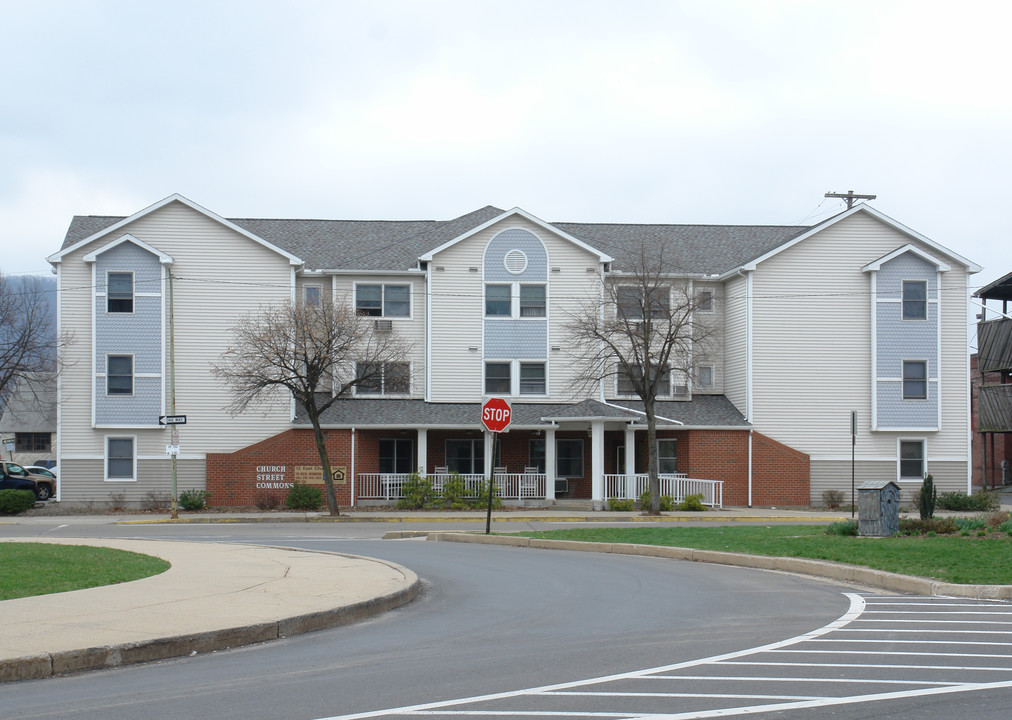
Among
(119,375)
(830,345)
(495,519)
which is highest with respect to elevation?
(830,345)

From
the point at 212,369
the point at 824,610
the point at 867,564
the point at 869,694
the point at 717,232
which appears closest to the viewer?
the point at 869,694

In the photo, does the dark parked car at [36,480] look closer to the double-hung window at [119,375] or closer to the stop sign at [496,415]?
the double-hung window at [119,375]

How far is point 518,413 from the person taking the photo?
36938mm

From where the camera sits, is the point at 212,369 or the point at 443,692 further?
the point at 212,369

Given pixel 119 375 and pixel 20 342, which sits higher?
pixel 20 342

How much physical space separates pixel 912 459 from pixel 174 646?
33220 mm

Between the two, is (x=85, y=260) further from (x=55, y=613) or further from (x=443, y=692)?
(x=443, y=692)

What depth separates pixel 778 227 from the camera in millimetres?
44281

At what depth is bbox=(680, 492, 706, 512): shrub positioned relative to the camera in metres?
35.2

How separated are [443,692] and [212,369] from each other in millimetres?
28468

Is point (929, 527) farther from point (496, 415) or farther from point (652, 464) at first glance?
point (652, 464)

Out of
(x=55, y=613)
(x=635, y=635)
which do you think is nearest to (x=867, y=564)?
(x=635, y=635)

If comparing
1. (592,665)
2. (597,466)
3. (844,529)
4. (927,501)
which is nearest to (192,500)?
(597,466)

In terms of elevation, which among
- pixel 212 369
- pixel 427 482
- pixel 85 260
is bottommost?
pixel 427 482
